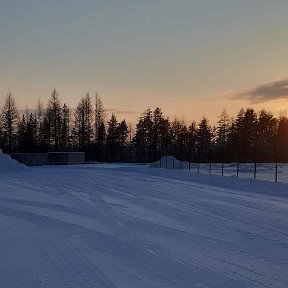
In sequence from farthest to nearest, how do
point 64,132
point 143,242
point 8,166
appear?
point 64,132 → point 8,166 → point 143,242

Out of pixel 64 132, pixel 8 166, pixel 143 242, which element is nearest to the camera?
pixel 143 242

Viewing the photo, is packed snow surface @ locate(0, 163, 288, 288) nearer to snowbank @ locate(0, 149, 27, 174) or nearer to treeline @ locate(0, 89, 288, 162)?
snowbank @ locate(0, 149, 27, 174)

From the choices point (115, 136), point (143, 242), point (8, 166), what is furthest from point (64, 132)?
point (143, 242)

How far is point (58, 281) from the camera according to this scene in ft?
19.0

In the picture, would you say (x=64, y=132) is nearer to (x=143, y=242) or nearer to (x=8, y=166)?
(x=8, y=166)

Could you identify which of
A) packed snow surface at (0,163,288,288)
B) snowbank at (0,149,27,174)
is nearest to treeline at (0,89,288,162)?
snowbank at (0,149,27,174)

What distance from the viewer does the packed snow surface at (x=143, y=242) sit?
6.04 m

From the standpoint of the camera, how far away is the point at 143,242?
8.46m

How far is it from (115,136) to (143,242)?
266 ft

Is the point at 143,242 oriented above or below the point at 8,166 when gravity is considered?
below

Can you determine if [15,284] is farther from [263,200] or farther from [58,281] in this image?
[263,200]

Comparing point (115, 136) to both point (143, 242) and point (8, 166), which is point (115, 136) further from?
point (143, 242)

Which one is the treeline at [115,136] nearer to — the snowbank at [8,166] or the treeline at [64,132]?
the treeline at [64,132]

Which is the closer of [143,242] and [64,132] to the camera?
[143,242]
